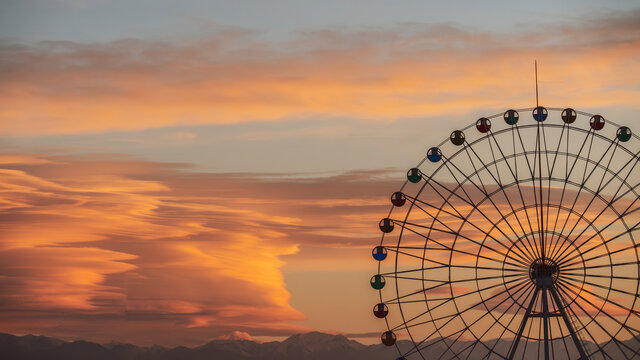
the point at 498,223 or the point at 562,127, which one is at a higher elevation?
the point at 562,127

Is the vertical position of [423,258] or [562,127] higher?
[562,127]

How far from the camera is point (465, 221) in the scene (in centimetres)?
6078

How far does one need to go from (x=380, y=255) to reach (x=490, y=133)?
29.2 feet

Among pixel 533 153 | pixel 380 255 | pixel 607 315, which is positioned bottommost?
pixel 607 315

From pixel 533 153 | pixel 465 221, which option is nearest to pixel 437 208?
pixel 465 221

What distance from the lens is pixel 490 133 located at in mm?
62062

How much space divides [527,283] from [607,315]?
4.30 metres

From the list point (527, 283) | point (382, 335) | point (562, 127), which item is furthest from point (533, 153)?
point (382, 335)

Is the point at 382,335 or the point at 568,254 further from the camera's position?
the point at 382,335

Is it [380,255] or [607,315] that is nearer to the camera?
[607,315]

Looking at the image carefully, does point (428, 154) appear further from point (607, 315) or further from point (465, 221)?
point (607, 315)

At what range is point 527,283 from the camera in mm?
59750

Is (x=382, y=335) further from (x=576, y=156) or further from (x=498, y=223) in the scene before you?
(x=576, y=156)

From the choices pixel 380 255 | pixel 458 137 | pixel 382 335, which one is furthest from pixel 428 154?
pixel 382 335
